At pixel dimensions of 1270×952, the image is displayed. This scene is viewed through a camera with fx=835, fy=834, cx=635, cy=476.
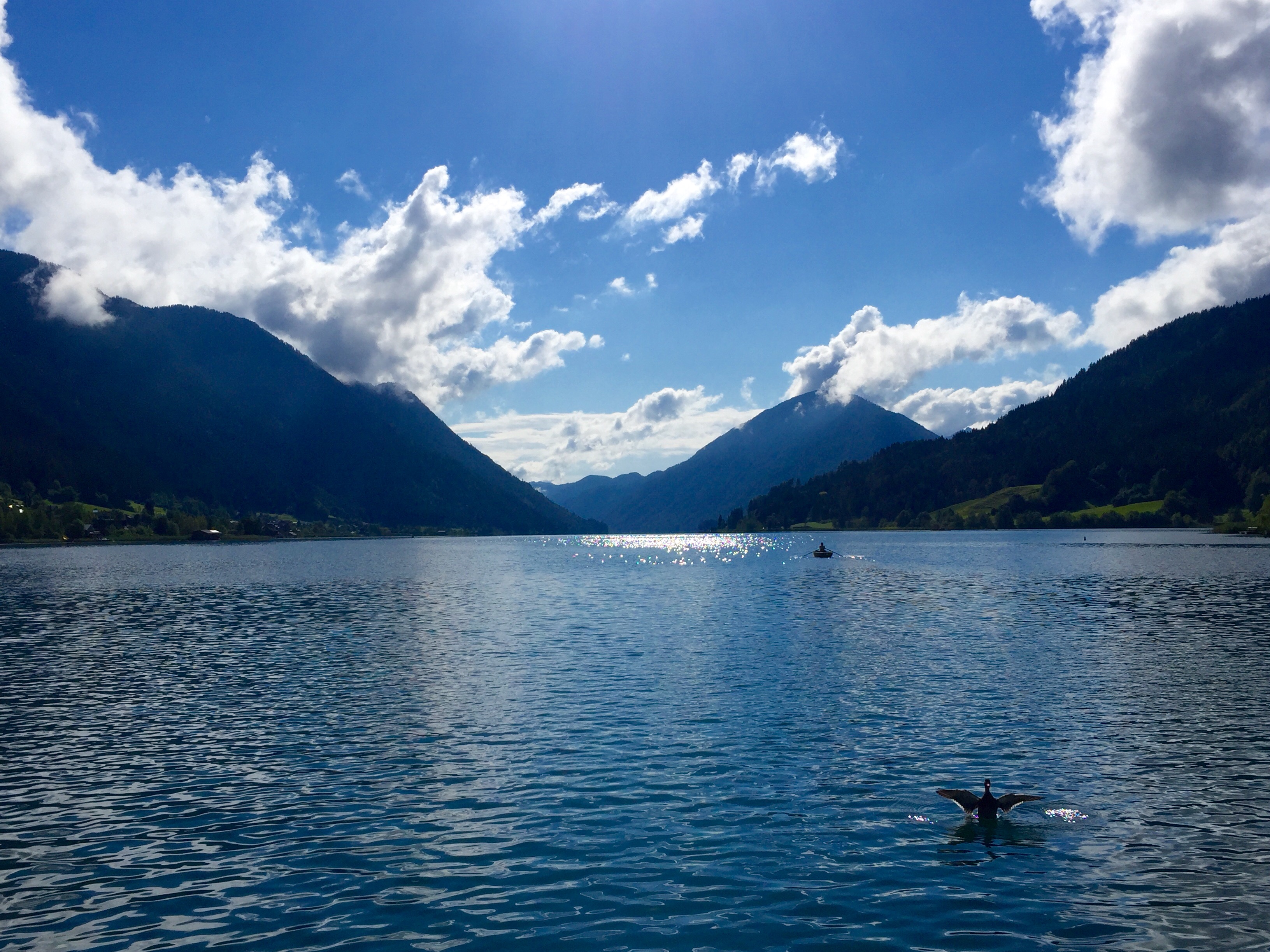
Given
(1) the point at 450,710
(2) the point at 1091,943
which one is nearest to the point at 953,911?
(2) the point at 1091,943

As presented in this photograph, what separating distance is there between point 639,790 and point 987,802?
11.6m

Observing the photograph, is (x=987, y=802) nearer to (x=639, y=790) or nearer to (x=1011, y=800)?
(x=1011, y=800)

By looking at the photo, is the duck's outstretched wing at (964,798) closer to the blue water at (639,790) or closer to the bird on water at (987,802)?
the bird on water at (987,802)

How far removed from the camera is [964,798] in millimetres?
26938

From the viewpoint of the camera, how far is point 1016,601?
96.7 meters

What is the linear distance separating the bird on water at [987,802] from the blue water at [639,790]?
0.42m

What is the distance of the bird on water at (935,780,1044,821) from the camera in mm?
26562

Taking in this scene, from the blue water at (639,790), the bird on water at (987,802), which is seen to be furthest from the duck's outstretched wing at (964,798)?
the blue water at (639,790)

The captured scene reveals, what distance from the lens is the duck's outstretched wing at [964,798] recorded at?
87.9 feet

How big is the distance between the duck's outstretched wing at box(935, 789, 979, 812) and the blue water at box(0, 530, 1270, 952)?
1.97 feet

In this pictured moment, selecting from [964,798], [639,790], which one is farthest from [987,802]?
[639,790]

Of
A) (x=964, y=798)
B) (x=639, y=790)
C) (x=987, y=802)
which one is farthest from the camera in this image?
(x=639, y=790)

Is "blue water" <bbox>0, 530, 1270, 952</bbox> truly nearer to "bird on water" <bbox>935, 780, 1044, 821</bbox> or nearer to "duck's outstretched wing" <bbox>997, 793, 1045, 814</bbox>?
"bird on water" <bbox>935, 780, 1044, 821</bbox>

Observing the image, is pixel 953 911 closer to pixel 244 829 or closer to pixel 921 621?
pixel 244 829
